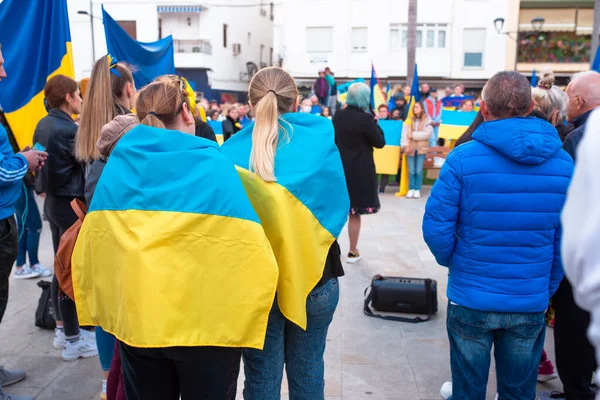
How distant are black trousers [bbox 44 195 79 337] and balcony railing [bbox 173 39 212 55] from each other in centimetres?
3382

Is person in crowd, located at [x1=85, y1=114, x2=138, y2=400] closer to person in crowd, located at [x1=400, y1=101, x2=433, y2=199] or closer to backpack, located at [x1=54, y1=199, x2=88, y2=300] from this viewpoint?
backpack, located at [x1=54, y1=199, x2=88, y2=300]

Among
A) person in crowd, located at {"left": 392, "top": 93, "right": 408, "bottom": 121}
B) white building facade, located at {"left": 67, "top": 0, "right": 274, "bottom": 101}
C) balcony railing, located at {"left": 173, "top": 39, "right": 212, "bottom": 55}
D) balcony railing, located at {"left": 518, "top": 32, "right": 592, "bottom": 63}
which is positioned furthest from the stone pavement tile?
balcony railing, located at {"left": 518, "top": 32, "right": 592, "bottom": 63}

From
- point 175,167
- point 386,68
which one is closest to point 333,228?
point 175,167

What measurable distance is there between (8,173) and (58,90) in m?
1.04

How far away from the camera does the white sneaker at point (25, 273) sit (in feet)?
21.1

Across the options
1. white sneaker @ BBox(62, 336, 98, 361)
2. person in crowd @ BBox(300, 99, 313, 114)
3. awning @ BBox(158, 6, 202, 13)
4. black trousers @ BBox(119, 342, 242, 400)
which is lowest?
white sneaker @ BBox(62, 336, 98, 361)

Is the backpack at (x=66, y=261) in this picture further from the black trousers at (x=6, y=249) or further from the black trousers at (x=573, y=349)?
the black trousers at (x=573, y=349)

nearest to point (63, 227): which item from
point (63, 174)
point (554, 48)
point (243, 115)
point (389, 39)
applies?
point (63, 174)

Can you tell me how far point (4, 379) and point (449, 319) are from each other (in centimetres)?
301

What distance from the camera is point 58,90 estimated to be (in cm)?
425

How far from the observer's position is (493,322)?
289 centimetres

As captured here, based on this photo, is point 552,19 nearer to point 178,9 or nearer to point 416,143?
point 178,9

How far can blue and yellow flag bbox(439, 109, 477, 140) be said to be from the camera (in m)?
13.5

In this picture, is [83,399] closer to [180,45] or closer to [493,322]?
[493,322]
